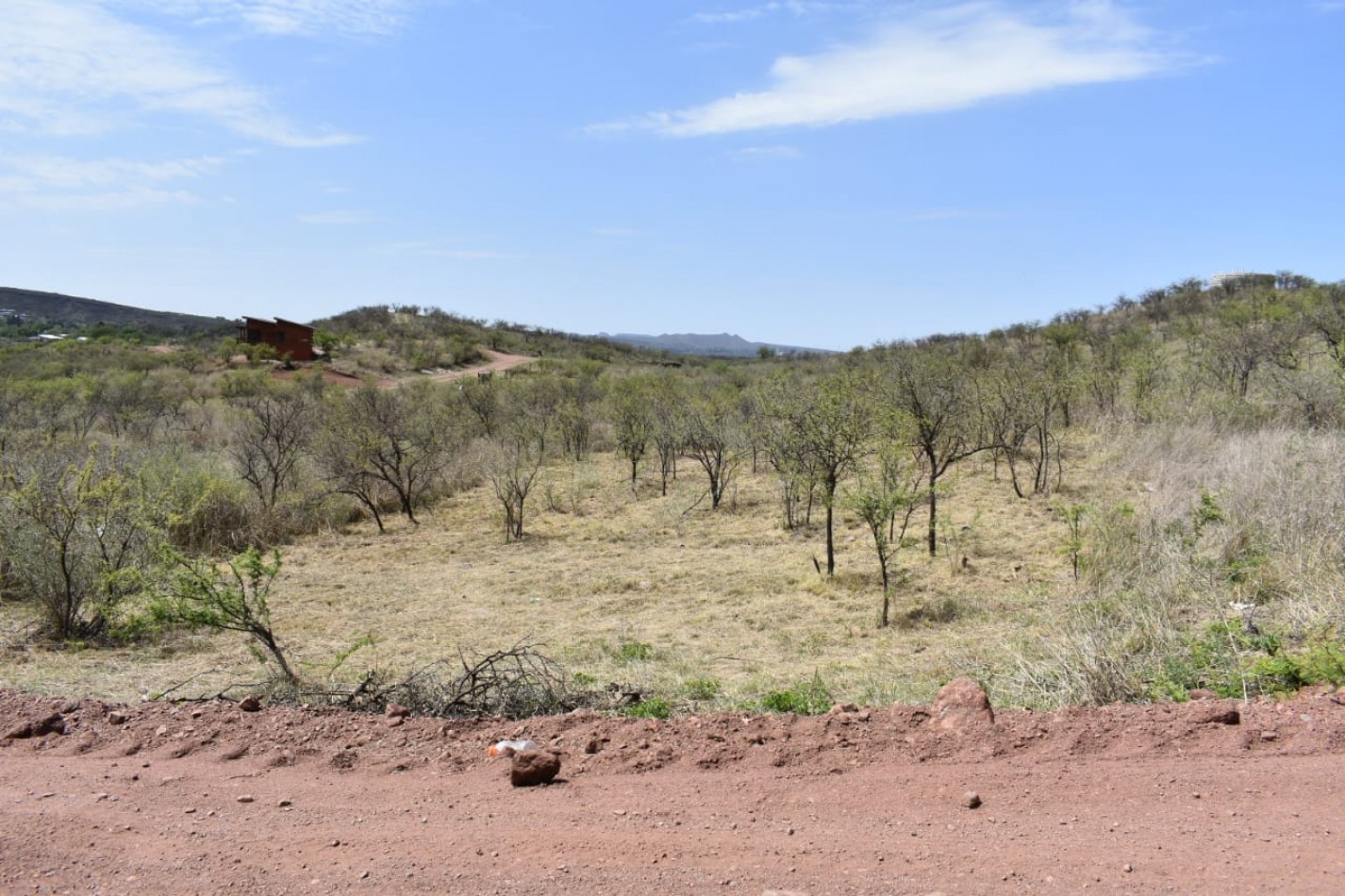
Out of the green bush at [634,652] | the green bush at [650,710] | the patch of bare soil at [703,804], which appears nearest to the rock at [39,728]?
the patch of bare soil at [703,804]

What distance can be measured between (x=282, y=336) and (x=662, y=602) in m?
36.9

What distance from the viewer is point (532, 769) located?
3.93 metres

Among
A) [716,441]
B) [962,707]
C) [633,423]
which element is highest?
[633,423]

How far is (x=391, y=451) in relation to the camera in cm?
1630

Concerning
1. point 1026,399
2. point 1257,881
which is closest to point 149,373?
point 1026,399

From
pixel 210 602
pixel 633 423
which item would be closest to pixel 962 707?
pixel 210 602

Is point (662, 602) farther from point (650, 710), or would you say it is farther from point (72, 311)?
point (72, 311)

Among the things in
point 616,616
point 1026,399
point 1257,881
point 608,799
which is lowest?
point 616,616

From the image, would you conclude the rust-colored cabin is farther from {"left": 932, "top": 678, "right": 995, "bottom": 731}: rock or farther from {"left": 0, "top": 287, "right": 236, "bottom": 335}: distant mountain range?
{"left": 932, "top": 678, "right": 995, "bottom": 731}: rock

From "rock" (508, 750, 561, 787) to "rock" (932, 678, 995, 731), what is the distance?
208cm

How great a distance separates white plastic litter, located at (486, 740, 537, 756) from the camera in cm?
423

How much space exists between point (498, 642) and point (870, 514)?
15.3ft

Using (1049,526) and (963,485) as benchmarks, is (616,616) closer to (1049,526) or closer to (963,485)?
(1049,526)

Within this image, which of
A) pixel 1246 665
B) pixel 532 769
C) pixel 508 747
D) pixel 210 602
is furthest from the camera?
pixel 210 602
